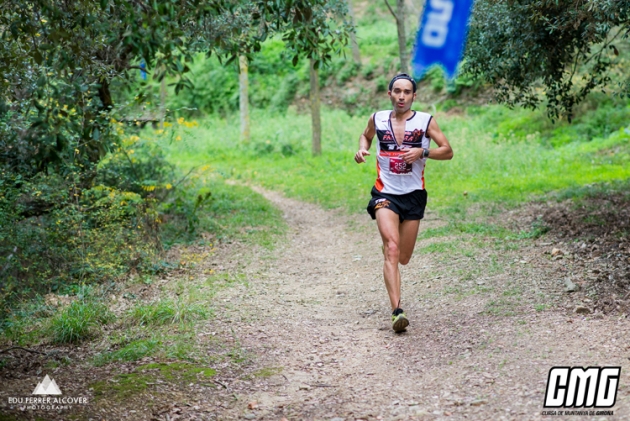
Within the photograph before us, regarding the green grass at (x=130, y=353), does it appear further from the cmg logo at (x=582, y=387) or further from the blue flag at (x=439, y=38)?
the blue flag at (x=439, y=38)

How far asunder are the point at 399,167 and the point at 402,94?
70cm

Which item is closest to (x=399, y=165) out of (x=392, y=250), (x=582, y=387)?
(x=392, y=250)

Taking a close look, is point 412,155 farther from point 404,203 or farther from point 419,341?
point 419,341

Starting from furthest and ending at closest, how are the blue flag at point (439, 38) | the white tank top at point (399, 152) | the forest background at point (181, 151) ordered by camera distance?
the blue flag at point (439, 38) → the white tank top at point (399, 152) → the forest background at point (181, 151)

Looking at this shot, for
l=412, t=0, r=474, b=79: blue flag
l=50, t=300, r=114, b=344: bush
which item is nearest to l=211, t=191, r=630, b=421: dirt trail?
l=50, t=300, r=114, b=344: bush

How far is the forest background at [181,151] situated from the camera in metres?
5.28

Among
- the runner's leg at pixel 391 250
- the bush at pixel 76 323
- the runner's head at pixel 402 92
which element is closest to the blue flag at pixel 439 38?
the runner's head at pixel 402 92

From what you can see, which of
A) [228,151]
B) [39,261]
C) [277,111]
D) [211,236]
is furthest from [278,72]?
[39,261]

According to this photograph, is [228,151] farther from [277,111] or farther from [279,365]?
[279,365]

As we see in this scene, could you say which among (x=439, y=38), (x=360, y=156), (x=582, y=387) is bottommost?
(x=582, y=387)

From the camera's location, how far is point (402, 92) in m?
6.37

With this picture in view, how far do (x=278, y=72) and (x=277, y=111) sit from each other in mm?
3405

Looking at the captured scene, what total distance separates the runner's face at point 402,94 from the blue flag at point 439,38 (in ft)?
45.0

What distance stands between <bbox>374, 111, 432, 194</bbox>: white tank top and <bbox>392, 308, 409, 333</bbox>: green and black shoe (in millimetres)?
1166
